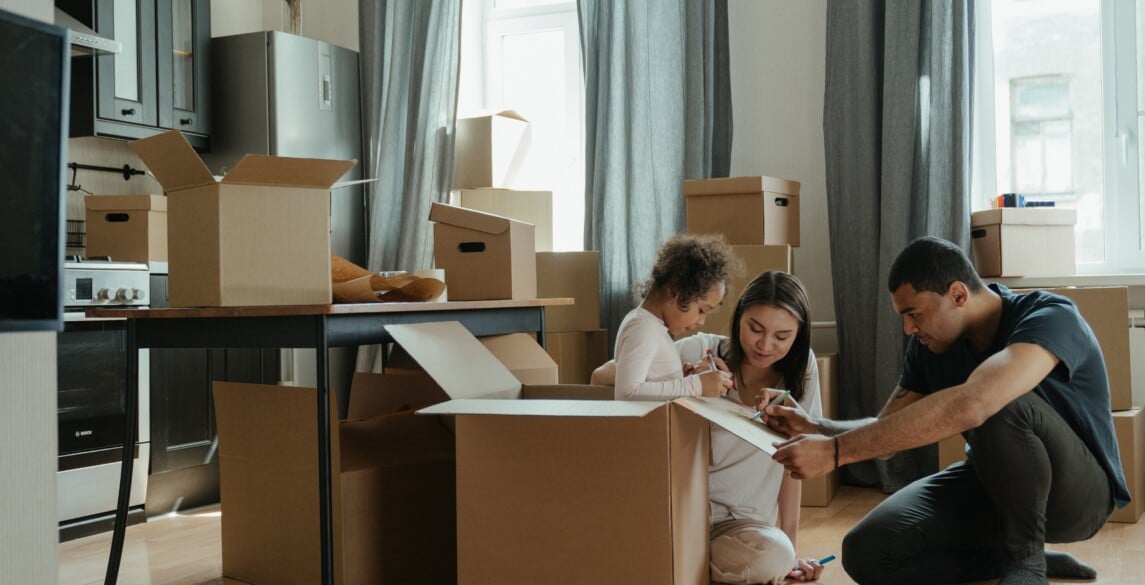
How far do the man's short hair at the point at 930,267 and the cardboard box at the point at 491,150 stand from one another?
2260mm

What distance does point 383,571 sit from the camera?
2.18m

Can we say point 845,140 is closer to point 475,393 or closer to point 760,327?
point 760,327

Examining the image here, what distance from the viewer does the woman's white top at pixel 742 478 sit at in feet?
7.10

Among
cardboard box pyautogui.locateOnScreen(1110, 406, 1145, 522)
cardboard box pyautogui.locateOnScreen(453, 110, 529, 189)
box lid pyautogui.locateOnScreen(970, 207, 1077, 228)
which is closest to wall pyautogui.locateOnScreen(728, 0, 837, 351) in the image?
box lid pyautogui.locateOnScreen(970, 207, 1077, 228)

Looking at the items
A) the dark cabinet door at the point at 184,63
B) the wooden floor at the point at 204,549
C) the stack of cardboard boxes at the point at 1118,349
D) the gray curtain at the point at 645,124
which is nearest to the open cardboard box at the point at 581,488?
the wooden floor at the point at 204,549

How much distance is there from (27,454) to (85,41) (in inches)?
99.5

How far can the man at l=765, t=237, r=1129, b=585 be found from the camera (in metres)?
1.80

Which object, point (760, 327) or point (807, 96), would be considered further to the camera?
point (807, 96)

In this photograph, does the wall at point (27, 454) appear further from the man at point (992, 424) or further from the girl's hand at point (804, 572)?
the girl's hand at point (804, 572)

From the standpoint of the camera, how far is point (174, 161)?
81.2 inches

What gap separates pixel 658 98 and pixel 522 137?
602 mm

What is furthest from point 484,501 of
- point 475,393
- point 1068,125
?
point 1068,125

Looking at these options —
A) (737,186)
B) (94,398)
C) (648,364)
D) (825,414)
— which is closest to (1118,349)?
(825,414)

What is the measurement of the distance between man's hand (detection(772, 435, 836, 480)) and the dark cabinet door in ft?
9.82
